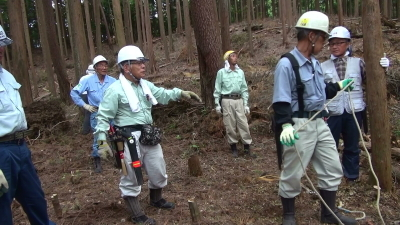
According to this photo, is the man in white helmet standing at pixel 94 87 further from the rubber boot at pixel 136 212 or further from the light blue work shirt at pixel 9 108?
the light blue work shirt at pixel 9 108

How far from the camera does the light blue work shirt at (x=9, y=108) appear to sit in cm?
301

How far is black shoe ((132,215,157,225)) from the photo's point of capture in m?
3.99

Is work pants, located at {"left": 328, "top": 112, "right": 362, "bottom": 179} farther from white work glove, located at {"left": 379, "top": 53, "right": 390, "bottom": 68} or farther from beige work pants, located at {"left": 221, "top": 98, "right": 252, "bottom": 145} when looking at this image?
beige work pants, located at {"left": 221, "top": 98, "right": 252, "bottom": 145}

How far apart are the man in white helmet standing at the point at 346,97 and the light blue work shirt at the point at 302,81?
1181mm

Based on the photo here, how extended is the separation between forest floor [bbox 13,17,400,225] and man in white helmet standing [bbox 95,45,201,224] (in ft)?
1.62

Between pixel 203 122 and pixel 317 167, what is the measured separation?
208 inches

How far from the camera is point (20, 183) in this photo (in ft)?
10.7

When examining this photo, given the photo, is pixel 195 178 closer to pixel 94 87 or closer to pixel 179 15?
pixel 94 87

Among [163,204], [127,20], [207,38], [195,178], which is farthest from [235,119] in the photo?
[127,20]

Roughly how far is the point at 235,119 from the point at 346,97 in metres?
2.60

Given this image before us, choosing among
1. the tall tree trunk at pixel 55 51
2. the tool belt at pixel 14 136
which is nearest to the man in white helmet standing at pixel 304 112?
the tool belt at pixel 14 136

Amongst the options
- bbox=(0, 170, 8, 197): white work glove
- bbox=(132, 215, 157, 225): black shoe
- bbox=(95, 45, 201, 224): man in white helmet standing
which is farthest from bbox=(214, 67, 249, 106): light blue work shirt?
bbox=(0, 170, 8, 197): white work glove

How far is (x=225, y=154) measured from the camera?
23.5 ft

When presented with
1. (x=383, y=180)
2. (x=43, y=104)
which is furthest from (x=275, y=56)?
(x=383, y=180)
